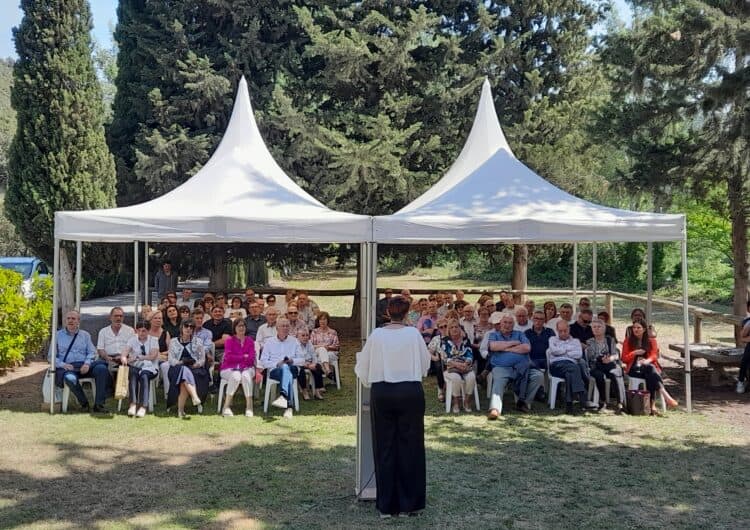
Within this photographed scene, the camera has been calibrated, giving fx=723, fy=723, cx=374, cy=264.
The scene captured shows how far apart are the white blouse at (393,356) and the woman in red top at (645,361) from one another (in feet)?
14.2

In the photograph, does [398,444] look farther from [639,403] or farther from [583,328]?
[583,328]

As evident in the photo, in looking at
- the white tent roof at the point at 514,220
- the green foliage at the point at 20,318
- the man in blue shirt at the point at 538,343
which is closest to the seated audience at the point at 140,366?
the green foliage at the point at 20,318

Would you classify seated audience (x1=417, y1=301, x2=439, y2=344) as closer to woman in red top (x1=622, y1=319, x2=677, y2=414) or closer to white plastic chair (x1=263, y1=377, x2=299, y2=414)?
white plastic chair (x1=263, y1=377, x2=299, y2=414)

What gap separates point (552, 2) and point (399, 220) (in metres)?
8.76

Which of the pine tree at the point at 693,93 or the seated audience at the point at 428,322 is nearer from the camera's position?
the pine tree at the point at 693,93

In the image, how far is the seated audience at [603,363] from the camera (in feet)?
26.3

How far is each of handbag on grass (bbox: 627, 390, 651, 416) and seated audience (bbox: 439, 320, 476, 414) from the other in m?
1.69

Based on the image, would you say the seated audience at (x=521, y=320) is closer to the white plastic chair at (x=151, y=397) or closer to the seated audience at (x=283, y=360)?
the seated audience at (x=283, y=360)

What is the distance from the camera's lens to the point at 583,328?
8.67m

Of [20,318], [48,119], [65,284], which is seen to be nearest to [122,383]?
[20,318]

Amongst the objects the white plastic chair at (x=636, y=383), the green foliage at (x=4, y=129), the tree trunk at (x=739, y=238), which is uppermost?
the green foliage at (x=4, y=129)

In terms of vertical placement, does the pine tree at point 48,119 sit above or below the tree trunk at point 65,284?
above

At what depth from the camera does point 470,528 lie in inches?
179

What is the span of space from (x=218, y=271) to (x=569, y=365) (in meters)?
9.68
